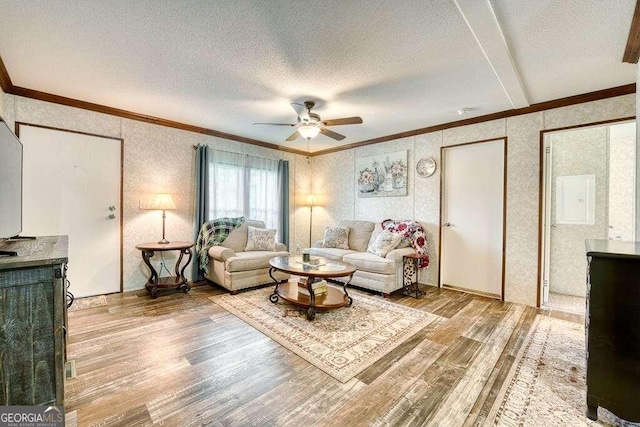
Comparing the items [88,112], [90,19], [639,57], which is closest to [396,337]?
[639,57]

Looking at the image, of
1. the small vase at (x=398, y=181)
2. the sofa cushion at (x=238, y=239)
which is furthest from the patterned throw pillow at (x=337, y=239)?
the sofa cushion at (x=238, y=239)

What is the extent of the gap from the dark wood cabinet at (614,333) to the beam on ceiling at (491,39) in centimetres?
159

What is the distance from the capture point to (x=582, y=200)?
3.83 m

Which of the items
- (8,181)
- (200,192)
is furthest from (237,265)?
(8,181)

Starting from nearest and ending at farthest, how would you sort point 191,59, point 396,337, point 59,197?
point 191,59 < point 396,337 < point 59,197

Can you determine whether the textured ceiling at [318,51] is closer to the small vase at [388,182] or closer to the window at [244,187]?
the window at [244,187]

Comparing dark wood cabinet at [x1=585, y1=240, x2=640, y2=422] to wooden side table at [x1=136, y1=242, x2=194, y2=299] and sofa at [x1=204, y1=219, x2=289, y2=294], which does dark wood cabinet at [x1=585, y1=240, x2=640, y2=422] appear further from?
wooden side table at [x1=136, y1=242, x2=194, y2=299]

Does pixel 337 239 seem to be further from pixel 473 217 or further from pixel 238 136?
pixel 238 136

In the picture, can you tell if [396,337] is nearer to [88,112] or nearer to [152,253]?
[152,253]

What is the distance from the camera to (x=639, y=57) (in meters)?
2.17

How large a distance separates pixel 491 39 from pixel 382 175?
2.94 meters

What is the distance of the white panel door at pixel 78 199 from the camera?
122 inches

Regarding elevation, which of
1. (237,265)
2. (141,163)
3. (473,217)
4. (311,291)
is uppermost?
(141,163)

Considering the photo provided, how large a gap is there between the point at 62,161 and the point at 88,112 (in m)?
0.69
